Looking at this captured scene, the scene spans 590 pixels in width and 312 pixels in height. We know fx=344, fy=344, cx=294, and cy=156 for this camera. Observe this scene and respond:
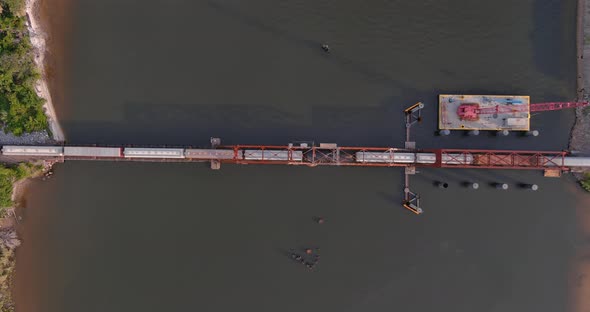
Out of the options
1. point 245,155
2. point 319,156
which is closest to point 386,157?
point 319,156

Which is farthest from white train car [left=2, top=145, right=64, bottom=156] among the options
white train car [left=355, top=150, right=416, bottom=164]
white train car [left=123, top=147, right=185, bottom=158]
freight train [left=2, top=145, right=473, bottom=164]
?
white train car [left=355, top=150, right=416, bottom=164]

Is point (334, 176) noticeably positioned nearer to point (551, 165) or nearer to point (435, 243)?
point (435, 243)

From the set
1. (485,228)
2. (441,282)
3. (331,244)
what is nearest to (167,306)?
(331,244)

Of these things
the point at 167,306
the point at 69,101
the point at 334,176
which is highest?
the point at 69,101

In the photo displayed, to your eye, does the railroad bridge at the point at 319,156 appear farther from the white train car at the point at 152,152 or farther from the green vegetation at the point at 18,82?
the green vegetation at the point at 18,82

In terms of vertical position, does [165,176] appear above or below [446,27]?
below

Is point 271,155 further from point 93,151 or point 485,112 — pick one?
point 485,112
